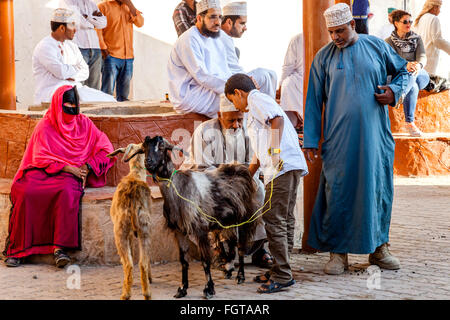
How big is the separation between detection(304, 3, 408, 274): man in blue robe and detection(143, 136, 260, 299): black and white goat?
26.6 inches

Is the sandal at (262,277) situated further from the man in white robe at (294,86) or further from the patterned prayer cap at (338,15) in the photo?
the man in white robe at (294,86)

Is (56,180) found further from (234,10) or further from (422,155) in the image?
(422,155)

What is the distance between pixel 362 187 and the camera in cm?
637

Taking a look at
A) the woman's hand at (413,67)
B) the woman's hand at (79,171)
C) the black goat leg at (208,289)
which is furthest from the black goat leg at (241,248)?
the woman's hand at (413,67)

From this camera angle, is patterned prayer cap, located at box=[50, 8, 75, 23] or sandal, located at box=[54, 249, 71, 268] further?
patterned prayer cap, located at box=[50, 8, 75, 23]

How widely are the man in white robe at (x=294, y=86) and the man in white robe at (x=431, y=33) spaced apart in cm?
365

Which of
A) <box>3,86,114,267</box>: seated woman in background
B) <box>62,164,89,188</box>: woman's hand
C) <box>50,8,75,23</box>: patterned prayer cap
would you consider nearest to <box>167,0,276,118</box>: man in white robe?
<box>3,86,114,267</box>: seated woman in background

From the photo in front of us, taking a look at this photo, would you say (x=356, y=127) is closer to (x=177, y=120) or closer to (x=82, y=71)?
(x=177, y=120)

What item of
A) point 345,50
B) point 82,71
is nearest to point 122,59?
point 82,71

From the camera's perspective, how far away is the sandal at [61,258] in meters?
6.84

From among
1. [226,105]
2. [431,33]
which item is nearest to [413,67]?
[431,33]

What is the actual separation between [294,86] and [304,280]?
511 centimetres

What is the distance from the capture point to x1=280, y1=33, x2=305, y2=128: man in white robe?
35.6 feet

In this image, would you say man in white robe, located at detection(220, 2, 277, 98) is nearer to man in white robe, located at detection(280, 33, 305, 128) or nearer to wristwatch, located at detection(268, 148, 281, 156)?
man in white robe, located at detection(280, 33, 305, 128)
